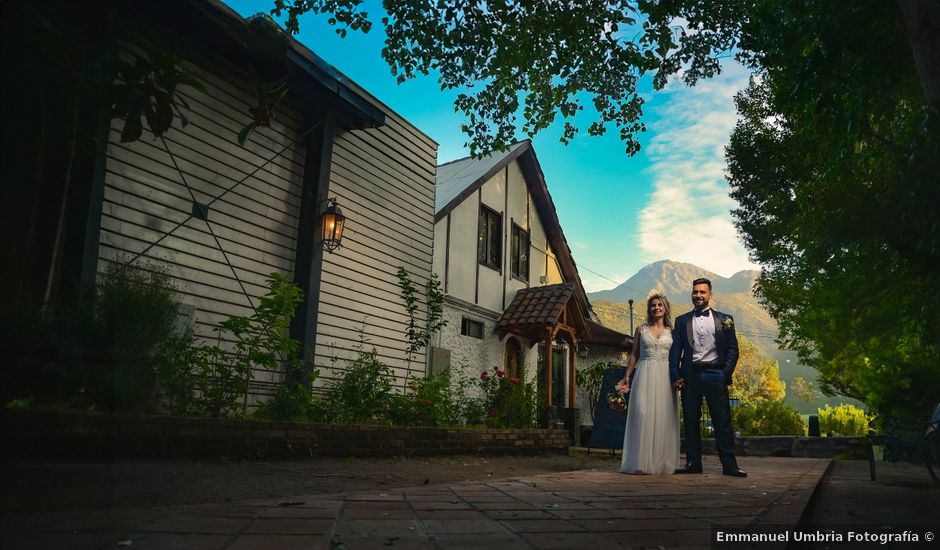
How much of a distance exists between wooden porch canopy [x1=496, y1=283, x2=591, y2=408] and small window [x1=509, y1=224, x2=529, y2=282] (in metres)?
0.63

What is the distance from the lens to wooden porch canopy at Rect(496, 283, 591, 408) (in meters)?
14.2

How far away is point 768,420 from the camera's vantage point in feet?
54.2

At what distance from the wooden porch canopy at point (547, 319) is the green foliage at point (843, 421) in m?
8.70

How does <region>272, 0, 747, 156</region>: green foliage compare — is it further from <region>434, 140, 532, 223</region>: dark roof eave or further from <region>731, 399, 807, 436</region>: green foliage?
<region>731, 399, 807, 436</region>: green foliage

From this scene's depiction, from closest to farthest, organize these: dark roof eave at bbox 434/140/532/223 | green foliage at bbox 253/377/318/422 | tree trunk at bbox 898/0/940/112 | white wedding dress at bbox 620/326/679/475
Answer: tree trunk at bbox 898/0/940/112
white wedding dress at bbox 620/326/679/475
green foliage at bbox 253/377/318/422
dark roof eave at bbox 434/140/532/223

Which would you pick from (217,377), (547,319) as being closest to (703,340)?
(217,377)

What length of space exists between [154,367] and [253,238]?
3.50 meters

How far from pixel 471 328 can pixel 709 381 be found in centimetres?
821

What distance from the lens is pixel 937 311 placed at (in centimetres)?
585

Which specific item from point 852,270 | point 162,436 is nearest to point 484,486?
point 162,436

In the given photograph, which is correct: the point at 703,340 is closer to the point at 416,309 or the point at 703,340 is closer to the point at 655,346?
the point at 655,346

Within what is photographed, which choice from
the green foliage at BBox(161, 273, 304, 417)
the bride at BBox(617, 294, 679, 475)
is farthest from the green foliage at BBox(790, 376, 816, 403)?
the green foliage at BBox(161, 273, 304, 417)

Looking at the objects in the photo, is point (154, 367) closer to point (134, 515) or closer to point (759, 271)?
point (134, 515)

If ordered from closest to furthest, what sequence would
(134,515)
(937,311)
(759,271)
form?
(134,515)
(937,311)
(759,271)
